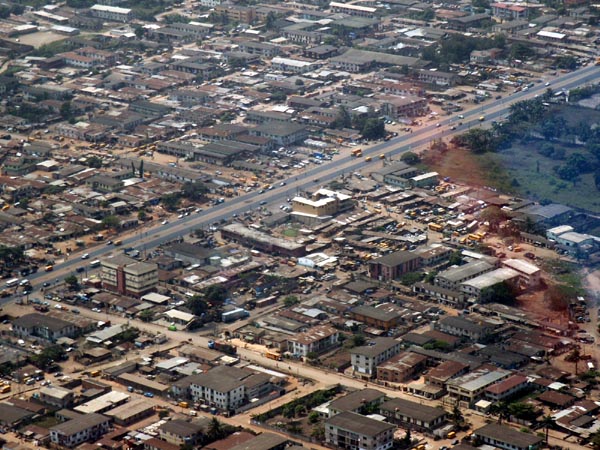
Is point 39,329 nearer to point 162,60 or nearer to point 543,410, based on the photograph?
point 543,410

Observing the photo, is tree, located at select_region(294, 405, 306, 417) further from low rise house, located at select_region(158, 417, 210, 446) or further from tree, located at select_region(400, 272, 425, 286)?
tree, located at select_region(400, 272, 425, 286)

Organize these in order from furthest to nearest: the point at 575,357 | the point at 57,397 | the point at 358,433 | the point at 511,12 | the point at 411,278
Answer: the point at 511,12
the point at 411,278
the point at 575,357
the point at 57,397
the point at 358,433

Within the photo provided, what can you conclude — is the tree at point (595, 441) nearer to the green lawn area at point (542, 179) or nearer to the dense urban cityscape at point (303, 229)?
the dense urban cityscape at point (303, 229)

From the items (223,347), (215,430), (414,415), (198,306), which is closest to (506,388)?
(414,415)

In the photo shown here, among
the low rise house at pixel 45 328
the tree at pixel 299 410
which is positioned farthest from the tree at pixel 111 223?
the tree at pixel 299 410

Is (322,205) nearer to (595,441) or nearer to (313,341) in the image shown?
(313,341)

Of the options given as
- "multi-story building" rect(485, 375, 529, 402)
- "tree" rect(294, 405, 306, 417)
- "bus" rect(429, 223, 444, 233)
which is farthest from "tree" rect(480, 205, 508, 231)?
"tree" rect(294, 405, 306, 417)
